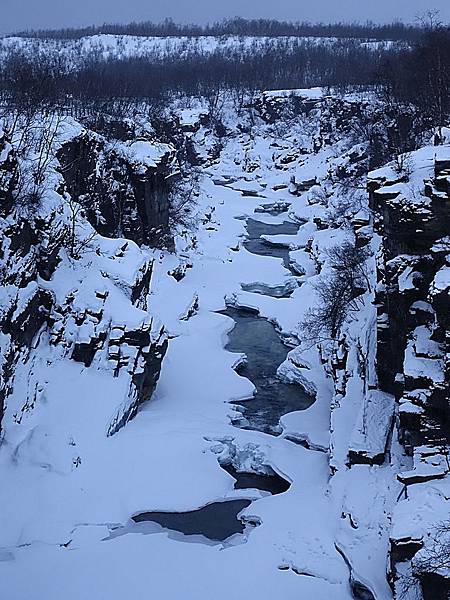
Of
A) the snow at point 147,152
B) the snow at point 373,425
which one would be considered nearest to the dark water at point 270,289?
the snow at point 147,152

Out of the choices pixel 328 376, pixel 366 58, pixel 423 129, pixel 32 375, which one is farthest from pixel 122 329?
pixel 366 58

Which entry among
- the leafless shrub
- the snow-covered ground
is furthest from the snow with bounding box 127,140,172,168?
the leafless shrub

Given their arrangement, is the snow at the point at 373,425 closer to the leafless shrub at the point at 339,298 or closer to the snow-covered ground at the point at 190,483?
the snow-covered ground at the point at 190,483

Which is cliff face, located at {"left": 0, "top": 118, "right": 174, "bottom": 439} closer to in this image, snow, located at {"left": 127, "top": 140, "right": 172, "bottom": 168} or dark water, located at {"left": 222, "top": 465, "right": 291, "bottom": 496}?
dark water, located at {"left": 222, "top": 465, "right": 291, "bottom": 496}

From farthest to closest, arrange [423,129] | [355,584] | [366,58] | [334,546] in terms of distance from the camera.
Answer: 1. [366,58]
2. [423,129]
3. [334,546]
4. [355,584]

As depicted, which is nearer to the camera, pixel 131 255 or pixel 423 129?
pixel 131 255

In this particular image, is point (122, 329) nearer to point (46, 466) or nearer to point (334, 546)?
point (46, 466)

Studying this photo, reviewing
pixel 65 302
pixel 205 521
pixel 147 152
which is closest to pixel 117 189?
pixel 147 152
